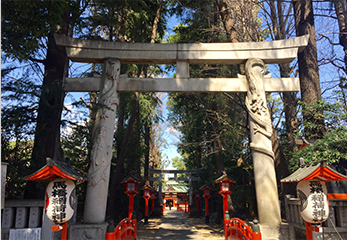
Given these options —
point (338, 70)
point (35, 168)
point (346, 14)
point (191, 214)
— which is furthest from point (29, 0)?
point (191, 214)

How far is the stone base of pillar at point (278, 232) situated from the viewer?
258 inches

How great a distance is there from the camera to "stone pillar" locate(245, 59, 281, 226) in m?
6.84

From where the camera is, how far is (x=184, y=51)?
7.90 m

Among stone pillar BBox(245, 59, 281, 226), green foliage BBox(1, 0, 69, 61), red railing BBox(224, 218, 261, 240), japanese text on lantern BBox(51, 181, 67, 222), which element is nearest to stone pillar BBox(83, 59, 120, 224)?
japanese text on lantern BBox(51, 181, 67, 222)

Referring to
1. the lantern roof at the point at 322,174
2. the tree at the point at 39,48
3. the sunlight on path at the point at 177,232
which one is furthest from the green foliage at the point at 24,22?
the sunlight on path at the point at 177,232

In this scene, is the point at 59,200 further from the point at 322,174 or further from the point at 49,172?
the point at 322,174

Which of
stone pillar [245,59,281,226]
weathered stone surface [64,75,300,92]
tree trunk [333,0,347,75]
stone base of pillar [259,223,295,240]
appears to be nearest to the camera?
stone base of pillar [259,223,295,240]

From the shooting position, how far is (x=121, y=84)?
7766 millimetres

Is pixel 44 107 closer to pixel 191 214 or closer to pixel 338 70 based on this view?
pixel 338 70

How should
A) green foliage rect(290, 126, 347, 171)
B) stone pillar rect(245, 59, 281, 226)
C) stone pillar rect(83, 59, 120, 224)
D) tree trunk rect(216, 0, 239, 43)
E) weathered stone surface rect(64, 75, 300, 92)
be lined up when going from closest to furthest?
green foliage rect(290, 126, 347, 171) → stone pillar rect(83, 59, 120, 224) → stone pillar rect(245, 59, 281, 226) → weathered stone surface rect(64, 75, 300, 92) → tree trunk rect(216, 0, 239, 43)

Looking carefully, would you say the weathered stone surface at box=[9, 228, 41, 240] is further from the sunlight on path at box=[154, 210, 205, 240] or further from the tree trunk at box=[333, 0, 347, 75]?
the tree trunk at box=[333, 0, 347, 75]

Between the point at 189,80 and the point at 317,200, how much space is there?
4.43 metres

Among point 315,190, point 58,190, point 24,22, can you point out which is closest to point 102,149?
point 58,190

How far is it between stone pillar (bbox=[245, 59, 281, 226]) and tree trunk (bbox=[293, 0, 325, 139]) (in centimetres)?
173
